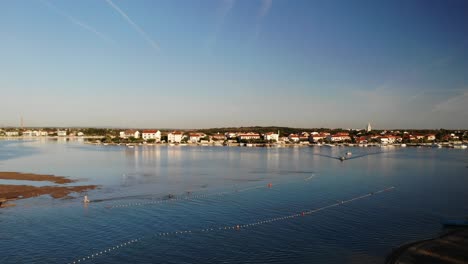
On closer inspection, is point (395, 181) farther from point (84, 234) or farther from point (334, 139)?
point (334, 139)

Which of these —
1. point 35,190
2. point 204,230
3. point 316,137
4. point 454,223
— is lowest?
point 204,230

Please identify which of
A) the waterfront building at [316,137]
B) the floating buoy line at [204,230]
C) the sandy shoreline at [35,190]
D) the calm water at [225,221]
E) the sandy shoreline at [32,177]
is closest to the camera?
the floating buoy line at [204,230]

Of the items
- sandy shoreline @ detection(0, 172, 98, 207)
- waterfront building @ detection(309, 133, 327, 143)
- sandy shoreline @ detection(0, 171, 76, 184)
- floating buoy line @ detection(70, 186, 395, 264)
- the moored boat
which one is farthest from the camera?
waterfront building @ detection(309, 133, 327, 143)

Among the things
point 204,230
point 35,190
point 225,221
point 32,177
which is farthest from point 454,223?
point 32,177

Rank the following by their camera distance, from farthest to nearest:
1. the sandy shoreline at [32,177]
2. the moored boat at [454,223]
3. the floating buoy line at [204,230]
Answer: the sandy shoreline at [32,177] → the moored boat at [454,223] → the floating buoy line at [204,230]

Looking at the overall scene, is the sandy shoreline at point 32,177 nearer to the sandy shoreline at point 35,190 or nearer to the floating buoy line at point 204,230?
the sandy shoreline at point 35,190

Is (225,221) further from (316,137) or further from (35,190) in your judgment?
(316,137)

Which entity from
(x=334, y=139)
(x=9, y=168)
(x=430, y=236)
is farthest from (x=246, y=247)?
(x=334, y=139)

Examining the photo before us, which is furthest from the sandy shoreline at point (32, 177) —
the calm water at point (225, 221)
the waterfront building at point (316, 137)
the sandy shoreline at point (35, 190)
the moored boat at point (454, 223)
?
the waterfront building at point (316, 137)

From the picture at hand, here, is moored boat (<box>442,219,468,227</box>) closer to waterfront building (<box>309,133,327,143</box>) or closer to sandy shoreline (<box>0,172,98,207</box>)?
sandy shoreline (<box>0,172,98,207</box>)

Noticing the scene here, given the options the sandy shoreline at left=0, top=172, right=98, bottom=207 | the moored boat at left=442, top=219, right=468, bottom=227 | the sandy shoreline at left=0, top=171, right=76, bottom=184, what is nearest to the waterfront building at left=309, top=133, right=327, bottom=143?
the sandy shoreline at left=0, top=171, right=76, bottom=184

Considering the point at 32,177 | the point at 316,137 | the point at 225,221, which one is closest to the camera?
the point at 225,221
